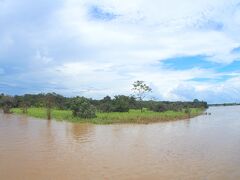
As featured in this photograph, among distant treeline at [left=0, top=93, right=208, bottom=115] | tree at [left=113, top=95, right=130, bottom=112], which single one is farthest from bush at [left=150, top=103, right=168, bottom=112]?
tree at [left=113, top=95, right=130, bottom=112]

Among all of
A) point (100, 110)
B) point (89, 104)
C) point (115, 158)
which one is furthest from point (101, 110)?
point (115, 158)

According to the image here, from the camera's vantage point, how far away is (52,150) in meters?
17.2

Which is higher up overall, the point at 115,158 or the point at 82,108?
the point at 82,108

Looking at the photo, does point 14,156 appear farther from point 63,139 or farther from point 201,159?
point 201,159

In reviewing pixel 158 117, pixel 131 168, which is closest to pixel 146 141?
A: pixel 131 168

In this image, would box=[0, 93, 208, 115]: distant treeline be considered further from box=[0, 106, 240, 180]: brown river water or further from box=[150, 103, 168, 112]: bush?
box=[0, 106, 240, 180]: brown river water

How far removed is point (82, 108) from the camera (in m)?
36.9

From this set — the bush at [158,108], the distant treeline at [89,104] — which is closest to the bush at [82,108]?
the distant treeline at [89,104]

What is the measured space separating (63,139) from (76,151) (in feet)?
15.4

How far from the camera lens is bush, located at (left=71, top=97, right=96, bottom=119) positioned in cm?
3644

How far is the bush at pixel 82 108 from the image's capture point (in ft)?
120

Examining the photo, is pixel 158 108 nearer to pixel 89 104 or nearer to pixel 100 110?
pixel 100 110

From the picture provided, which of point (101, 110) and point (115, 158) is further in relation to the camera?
point (101, 110)

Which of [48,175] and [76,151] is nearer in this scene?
[48,175]
